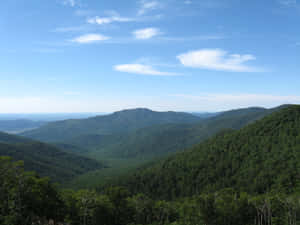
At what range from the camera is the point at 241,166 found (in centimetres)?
13900

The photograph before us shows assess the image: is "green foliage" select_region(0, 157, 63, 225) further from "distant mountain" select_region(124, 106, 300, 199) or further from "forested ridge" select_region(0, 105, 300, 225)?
"distant mountain" select_region(124, 106, 300, 199)

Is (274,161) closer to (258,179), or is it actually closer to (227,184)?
(258,179)

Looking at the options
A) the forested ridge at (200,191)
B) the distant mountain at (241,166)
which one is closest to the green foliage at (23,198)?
the forested ridge at (200,191)

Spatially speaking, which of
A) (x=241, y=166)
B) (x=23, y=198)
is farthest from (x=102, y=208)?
(x=241, y=166)

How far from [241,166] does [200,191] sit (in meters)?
32.5

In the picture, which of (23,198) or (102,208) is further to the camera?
(102,208)

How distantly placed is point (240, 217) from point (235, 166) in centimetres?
9181

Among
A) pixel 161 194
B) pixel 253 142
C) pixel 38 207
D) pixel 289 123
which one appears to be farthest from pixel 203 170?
Answer: pixel 38 207

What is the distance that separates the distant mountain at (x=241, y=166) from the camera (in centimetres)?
11087

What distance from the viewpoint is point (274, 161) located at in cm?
12144

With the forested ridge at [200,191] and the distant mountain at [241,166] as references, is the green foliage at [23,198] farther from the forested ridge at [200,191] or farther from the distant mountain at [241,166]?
the distant mountain at [241,166]

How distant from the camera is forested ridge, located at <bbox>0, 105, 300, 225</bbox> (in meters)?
40.8

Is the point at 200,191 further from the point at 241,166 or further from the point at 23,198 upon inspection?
the point at 23,198

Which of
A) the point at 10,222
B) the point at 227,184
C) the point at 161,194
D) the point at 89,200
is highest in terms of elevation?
the point at 10,222
